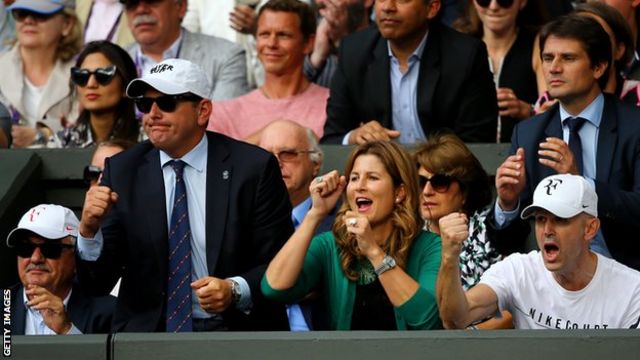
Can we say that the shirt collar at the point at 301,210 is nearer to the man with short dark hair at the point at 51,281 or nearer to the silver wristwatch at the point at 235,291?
the man with short dark hair at the point at 51,281

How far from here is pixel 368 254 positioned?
798 centimetres

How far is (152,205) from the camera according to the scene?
8414 millimetres

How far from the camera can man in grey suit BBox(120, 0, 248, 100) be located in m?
11.5

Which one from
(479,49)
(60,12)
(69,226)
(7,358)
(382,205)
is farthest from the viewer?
(60,12)

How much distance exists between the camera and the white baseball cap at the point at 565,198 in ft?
26.6

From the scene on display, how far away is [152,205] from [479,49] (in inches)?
110

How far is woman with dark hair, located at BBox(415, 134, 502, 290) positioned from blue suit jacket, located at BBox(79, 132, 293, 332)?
2.86 feet

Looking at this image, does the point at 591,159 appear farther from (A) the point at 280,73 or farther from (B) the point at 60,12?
(B) the point at 60,12

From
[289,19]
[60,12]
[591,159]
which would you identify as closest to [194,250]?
[591,159]

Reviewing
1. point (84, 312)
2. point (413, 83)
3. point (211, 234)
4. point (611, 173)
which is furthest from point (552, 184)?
point (84, 312)

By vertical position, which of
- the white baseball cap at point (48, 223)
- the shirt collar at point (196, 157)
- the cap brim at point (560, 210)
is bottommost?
the white baseball cap at point (48, 223)

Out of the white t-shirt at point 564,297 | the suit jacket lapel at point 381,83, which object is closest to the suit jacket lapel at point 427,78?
the suit jacket lapel at point 381,83

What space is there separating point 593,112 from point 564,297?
149 cm

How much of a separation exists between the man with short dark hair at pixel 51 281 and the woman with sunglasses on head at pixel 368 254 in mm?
1207
